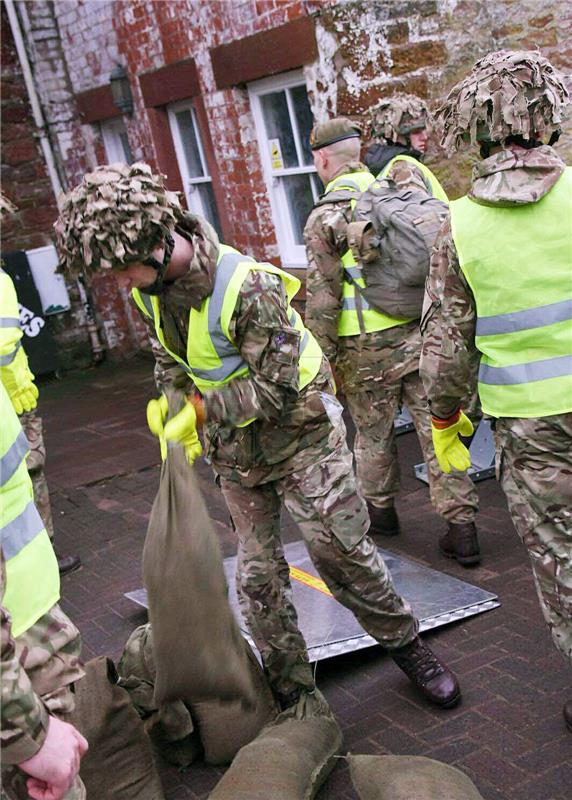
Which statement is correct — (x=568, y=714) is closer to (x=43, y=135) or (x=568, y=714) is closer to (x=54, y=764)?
(x=54, y=764)

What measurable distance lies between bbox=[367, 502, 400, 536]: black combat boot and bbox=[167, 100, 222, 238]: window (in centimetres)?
485

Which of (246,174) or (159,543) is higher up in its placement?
(246,174)

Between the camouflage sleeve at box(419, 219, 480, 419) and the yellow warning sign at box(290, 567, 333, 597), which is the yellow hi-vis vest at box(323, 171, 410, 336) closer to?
the yellow warning sign at box(290, 567, 333, 597)

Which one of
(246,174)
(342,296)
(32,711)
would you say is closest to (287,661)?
(32,711)

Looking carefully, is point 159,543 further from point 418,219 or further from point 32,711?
point 418,219

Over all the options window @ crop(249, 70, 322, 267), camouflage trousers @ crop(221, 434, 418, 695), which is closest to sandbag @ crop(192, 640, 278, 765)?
camouflage trousers @ crop(221, 434, 418, 695)

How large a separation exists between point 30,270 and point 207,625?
9028 millimetres

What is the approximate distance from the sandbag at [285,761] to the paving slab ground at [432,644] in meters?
0.12

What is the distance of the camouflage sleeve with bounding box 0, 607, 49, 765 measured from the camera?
6.79ft

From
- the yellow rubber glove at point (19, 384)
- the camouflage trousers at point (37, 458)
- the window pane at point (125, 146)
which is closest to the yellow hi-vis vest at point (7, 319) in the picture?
the yellow rubber glove at point (19, 384)

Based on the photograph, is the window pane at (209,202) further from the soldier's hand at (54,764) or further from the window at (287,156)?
the soldier's hand at (54,764)

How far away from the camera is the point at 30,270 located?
448 inches

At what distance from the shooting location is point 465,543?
476 cm

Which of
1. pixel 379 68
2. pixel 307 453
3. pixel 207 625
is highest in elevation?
pixel 379 68
